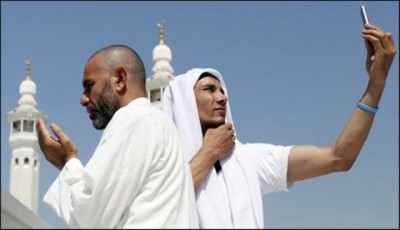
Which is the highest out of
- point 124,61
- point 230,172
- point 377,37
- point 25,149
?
point 25,149

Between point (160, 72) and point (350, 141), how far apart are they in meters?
26.4

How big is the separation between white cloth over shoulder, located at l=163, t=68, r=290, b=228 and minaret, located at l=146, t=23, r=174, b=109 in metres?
25.6

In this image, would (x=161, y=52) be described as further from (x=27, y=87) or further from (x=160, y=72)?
(x=27, y=87)

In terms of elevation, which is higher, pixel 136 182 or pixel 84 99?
pixel 84 99

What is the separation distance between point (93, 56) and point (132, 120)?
347mm

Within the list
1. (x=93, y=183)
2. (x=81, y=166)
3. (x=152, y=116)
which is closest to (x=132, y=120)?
(x=152, y=116)

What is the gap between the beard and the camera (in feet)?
6.99

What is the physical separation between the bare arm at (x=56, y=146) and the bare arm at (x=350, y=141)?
839 millimetres

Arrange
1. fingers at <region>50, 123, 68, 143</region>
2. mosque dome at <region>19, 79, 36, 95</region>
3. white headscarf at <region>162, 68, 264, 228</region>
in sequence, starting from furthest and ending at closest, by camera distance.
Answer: mosque dome at <region>19, 79, 36, 95</region>, white headscarf at <region>162, 68, 264, 228</region>, fingers at <region>50, 123, 68, 143</region>

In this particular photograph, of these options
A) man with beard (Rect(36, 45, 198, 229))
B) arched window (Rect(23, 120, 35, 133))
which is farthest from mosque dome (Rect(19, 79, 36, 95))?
man with beard (Rect(36, 45, 198, 229))

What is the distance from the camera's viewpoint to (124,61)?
216 cm

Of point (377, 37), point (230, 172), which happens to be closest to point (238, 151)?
point (230, 172)

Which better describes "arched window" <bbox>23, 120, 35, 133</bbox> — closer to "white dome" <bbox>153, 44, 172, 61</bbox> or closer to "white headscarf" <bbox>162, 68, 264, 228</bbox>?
"white dome" <bbox>153, 44, 172, 61</bbox>

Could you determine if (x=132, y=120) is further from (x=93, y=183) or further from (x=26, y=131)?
(x=26, y=131)
